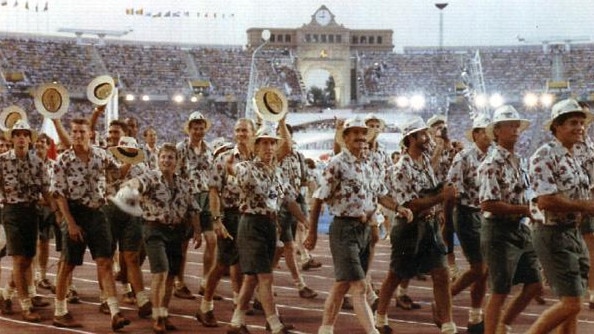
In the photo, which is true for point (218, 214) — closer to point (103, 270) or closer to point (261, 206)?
point (261, 206)

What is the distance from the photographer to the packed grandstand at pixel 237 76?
138 ft

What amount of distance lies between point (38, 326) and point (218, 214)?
6.23ft

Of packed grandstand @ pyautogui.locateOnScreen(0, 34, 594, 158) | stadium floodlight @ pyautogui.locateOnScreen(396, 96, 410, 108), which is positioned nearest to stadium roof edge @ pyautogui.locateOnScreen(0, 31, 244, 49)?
packed grandstand @ pyautogui.locateOnScreen(0, 34, 594, 158)

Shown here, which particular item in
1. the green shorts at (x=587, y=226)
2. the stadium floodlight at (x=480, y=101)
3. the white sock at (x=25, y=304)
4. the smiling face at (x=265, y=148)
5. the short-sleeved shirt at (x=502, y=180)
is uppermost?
the stadium floodlight at (x=480, y=101)

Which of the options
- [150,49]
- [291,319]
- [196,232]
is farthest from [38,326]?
[150,49]

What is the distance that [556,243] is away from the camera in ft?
19.2

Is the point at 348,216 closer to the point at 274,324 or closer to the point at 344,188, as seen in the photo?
the point at 344,188

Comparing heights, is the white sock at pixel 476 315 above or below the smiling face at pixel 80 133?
below

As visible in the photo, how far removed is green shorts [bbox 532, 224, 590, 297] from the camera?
582 centimetres

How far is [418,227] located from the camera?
738cm

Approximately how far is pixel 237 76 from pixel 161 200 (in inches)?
1568

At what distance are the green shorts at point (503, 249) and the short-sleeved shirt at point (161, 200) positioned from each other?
8.76 feet

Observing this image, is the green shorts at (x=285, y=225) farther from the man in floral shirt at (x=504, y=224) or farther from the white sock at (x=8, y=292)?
the man in floral shirt at (x=504, y=224)

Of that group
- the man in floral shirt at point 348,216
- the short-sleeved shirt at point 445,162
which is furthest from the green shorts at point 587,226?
the man in floral shirt at point 348,216
